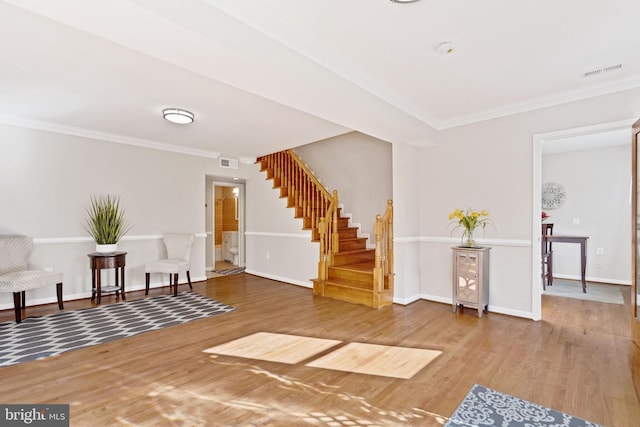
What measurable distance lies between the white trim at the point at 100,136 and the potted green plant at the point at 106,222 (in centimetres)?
89

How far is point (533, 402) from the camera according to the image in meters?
2.09

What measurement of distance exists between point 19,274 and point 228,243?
4.92 meters

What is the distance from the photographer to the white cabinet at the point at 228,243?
27.4 feet

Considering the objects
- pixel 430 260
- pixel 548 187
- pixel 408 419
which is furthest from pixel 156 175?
pixel 548 187

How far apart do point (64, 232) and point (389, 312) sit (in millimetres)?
4684

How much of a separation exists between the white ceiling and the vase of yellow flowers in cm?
112

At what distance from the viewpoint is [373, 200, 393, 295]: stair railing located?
4.29 meters

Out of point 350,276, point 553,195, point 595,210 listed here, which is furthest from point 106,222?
point 595,210

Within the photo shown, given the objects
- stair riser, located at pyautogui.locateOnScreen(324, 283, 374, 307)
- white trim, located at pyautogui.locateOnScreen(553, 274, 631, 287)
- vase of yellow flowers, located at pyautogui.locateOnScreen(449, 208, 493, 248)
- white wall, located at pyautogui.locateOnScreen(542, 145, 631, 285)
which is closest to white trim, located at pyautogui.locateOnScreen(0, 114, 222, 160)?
stair riser, located at pyautogui.locateOnScreen(324, 283, 374, 307)

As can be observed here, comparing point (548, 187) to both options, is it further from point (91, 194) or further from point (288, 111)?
point (91, 194)

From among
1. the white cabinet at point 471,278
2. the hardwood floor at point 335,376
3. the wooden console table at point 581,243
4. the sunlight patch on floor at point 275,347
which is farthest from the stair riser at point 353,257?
the wooden console table at point 581,243

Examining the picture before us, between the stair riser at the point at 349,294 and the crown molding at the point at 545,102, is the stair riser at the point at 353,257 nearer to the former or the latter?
the stair riser at the point at 349,294

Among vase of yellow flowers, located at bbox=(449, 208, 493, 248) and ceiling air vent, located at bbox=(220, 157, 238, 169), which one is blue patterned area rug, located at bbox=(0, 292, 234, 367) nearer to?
ceiling air vent, located at bbox=(220, 157, 238, 169)

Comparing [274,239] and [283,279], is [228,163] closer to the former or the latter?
[274,239]
